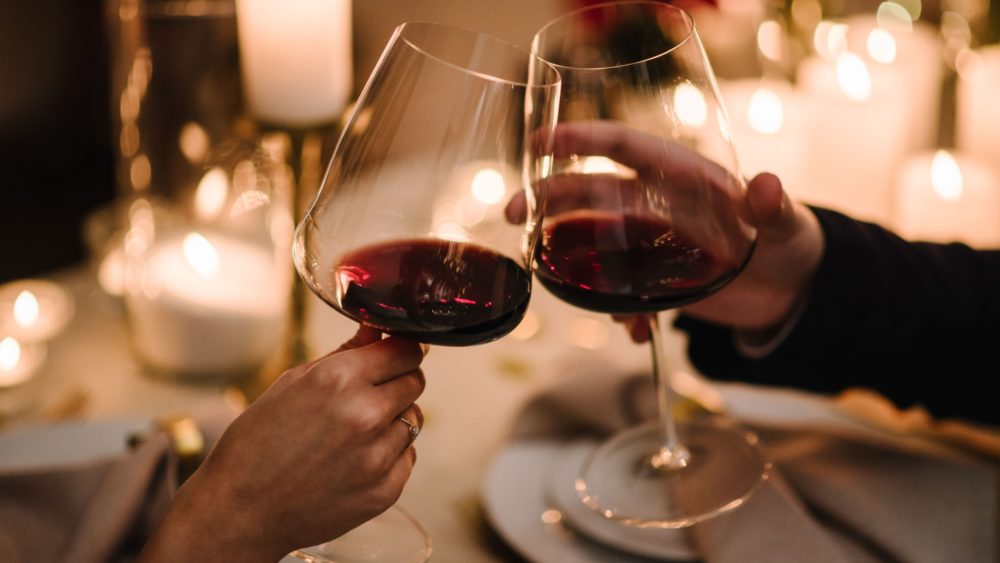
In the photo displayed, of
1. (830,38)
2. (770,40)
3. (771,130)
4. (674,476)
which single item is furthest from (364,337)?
(830,38)

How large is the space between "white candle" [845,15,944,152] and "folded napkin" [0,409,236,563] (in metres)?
1.31

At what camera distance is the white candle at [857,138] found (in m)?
1.53

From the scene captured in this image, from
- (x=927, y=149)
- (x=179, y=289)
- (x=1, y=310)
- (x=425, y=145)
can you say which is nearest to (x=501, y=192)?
(x=425, y=145)

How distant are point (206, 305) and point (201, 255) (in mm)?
61

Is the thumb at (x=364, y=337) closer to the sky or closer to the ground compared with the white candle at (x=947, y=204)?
closer to the sky

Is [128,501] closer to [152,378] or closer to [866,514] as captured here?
[152,378]

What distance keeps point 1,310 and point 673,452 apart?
0.79 meters

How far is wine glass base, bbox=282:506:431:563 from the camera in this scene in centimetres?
70

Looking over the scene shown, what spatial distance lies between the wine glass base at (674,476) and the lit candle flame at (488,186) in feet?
0.91

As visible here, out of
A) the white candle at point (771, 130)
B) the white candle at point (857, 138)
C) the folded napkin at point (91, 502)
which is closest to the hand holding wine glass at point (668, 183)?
the folded napkin at point (91, 502)

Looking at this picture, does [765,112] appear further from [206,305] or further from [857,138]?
[206,305]

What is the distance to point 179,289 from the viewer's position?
109cm

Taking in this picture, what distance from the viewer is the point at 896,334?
95 centimetres

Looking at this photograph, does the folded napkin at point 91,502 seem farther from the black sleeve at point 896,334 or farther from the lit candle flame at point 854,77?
the lit candle flame at point 854,77
